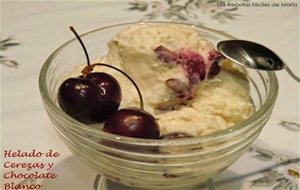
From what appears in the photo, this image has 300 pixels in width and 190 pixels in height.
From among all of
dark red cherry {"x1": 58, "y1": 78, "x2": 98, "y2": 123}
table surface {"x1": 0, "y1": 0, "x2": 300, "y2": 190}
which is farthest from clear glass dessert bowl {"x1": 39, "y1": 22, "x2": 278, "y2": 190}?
table surface {"x1": 0, "y1": 0, "x2": 300, "y2": 190}

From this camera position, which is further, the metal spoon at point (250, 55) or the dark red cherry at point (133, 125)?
the metal spoon at point (250, 55)

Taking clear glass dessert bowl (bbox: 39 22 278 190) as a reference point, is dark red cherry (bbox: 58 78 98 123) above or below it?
above

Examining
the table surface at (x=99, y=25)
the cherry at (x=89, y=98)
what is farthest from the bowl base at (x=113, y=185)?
the cherry at (x=89, y=98)

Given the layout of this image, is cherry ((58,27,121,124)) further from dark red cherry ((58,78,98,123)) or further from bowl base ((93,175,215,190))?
bowl base ((93,175,215,190))

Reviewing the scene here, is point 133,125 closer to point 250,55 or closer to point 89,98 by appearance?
point 89,98

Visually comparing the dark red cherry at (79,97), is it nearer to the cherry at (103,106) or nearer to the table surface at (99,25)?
the cherry at (103,106)
